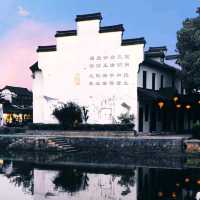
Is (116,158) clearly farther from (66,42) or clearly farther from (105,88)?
(66,42)

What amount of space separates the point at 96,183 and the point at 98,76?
2001 cm

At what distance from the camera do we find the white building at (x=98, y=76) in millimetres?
36531

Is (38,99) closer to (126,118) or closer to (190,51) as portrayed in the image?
(126,118)

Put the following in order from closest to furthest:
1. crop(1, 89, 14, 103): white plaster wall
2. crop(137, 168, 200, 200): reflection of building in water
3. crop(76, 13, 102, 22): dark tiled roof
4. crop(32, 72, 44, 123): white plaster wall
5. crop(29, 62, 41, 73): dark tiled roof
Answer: crop(137, 168, 200, 200): reflection of building in water → crop(76, 13, 102, 22): dark tiled roof → crop(32, 72, 44, 123): white plaster wall → crop(29, 62, 41, 73): dark tiled roof → crop(1, 89, 14, 103): white plaster wall

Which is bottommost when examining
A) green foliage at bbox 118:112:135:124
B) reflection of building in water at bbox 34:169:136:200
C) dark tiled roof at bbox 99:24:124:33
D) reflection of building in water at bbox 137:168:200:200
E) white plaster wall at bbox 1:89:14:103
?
reflection of building in water at bbox 34:169:136:200

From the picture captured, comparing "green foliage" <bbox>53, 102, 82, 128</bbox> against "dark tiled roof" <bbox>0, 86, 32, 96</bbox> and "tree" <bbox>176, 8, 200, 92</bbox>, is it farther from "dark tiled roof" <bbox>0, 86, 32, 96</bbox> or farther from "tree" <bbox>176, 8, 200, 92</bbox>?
"dark tiled roof" <bbox>0, 86, 32, 96</bbox>

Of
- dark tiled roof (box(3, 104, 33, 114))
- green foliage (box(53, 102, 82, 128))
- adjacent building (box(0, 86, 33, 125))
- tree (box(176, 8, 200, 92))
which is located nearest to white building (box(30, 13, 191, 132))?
green foliage (box(53, 102, 82, 128))

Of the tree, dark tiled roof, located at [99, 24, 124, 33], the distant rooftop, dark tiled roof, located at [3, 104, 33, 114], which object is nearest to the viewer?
the tree

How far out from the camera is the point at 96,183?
18656 millimetres

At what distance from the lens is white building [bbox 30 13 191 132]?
120 ft

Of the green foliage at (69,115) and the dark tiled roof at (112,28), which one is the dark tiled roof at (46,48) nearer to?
the dark tiled roof at (112,28)

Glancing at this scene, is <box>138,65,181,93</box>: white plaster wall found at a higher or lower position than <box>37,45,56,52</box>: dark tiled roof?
lower

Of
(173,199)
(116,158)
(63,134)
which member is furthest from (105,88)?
(173,199)

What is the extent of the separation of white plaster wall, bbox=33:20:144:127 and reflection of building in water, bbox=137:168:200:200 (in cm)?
1471
